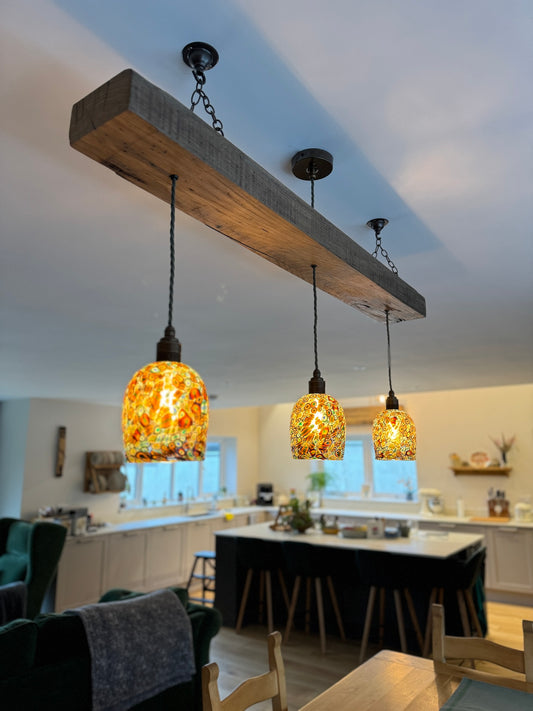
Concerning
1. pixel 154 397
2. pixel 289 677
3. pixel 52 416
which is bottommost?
pixel 289 677

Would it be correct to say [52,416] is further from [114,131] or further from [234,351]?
[114,131]

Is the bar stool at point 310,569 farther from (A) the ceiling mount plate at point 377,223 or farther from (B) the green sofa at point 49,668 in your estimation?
(A) the ceiling mount plate at point 377,223

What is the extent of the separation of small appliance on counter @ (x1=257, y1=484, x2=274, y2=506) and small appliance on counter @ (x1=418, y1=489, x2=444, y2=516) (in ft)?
8.22

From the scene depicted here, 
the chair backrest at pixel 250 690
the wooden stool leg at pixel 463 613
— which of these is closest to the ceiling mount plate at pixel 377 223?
the chair backrest at pixel 250 690

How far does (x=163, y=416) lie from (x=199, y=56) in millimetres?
719

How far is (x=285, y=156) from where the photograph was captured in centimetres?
139

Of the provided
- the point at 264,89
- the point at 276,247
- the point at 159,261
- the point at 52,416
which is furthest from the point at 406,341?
the point at 52,416

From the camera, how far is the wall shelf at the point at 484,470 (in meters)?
6.57

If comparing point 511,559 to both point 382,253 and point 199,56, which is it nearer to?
point 382,253

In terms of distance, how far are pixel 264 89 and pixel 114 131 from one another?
391 millimetres

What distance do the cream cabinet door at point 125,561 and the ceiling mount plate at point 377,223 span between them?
5239 millimetres

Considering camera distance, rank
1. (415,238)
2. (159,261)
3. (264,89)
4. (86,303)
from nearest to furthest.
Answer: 1. (264,89)
2. (415,238)
3. (159,261)
4. (86,303)

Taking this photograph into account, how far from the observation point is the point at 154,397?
0.91 m

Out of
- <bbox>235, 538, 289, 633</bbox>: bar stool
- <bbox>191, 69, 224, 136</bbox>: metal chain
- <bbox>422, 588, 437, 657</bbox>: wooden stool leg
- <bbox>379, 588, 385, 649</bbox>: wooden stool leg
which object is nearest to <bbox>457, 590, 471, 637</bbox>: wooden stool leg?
<bbox>422, 588, 437, 657</bbox>: wooden stool leg
